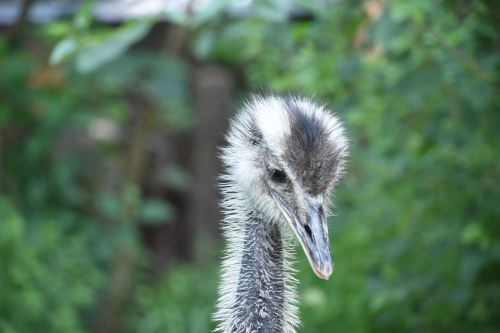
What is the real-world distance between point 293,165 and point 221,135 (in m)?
2.55

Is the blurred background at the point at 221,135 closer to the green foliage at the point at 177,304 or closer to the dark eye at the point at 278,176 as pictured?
the green foliage at the point at 177,304

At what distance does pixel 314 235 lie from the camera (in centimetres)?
320

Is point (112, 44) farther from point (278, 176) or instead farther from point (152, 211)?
point (152, 211)

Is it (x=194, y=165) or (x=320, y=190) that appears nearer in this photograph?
(x=320, y=190)

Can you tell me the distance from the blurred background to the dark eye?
1.90ft

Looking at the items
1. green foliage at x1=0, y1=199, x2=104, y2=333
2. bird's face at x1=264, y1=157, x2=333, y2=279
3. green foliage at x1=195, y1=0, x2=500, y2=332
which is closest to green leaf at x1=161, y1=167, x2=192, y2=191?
green foliage at x1=0, y1=199, x2=104, y2=333

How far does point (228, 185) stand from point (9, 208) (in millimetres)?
2525

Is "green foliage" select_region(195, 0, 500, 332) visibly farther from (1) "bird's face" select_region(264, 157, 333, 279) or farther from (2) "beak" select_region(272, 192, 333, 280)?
(2) "beak" select_region(272, 192, 333, 280)

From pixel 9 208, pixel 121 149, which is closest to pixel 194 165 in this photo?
pixel 121 149

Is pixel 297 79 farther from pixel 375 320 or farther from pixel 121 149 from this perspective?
pixel 121 149

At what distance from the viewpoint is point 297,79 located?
5098 millimetres

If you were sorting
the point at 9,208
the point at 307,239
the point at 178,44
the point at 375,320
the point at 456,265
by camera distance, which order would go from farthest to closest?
the point at 178,44 → the point at 9,208 → the point at 375,320 → the point at 456,265 → the point at 307,239

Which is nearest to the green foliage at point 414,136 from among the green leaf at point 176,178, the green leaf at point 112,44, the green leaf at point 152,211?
the green leaf at point 112,44

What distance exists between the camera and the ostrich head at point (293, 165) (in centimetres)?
324
